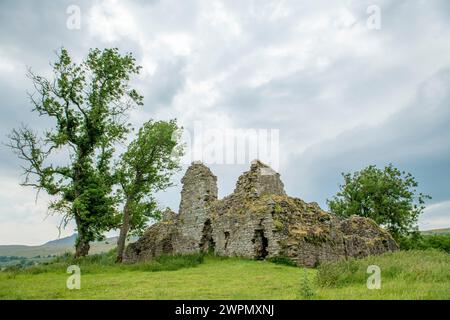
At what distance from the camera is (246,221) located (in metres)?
20.5

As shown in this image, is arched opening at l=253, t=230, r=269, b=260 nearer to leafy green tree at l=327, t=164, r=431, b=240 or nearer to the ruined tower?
the ruined tower

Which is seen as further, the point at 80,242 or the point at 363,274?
the point at 80,242

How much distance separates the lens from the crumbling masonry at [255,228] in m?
19.5

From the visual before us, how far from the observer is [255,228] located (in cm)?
1991

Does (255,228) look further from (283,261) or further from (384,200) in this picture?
(384,200)

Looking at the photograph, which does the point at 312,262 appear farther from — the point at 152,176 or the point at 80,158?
the point at 80,158

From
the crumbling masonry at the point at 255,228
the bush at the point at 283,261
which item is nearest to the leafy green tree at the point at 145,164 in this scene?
the crumbling masonry at the point at 255,228

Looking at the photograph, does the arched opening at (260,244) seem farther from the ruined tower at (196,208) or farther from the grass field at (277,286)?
the ruined tower at (196,208)

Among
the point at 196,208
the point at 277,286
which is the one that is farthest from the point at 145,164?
the point at 277,286

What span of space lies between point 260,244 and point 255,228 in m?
0.85

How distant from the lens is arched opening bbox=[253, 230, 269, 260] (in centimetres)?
1968

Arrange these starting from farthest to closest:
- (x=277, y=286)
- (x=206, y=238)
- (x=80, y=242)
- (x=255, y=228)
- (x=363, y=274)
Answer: (x=80, y=242) → (x=206, y=238) → (x=255, y=228) → (x=363, y=274) → (x=277, y=286)

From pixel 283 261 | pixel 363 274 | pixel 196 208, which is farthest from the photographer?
pixel 196 208
